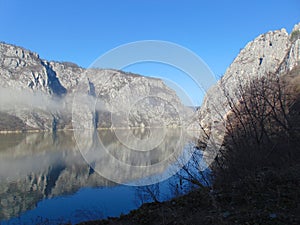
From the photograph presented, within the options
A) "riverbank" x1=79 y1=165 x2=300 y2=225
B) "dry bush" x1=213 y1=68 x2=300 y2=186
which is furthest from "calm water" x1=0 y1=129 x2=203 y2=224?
"riverbank" x1=79 y1=165 x2=300 y2=225

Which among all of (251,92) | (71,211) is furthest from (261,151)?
(71,211)

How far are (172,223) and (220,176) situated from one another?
13.4 feet

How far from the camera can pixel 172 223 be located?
6.06 m

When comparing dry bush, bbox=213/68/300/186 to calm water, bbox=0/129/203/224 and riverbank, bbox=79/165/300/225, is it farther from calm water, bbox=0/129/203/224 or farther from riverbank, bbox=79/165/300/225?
calm water, bbox=0/129/203/224

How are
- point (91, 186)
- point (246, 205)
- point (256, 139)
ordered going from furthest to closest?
1. point (91, 186)
2. point (256, 139)
3. point (246, 205)

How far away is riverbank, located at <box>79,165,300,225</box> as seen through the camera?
16.0 feet

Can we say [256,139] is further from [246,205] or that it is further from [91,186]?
[91,186]

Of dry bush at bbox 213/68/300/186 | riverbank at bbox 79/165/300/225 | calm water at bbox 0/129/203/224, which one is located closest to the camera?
riverbank at bbox 79/165/300/225

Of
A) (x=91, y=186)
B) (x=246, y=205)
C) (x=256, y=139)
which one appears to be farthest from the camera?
(x=91, y=186)

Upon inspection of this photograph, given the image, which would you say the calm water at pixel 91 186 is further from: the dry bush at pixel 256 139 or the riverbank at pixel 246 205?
the riverbank at pixel 246 205

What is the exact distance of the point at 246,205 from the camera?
18.7ft

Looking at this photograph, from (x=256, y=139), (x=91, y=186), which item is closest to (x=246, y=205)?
(x=256, y=139)

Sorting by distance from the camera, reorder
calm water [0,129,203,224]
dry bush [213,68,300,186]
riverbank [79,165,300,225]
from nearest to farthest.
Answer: riverbank [79,165,300,225], dry bush [213,68,300,186], calm water [0,129,203,224]

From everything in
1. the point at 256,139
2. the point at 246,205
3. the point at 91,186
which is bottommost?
the point at 91,186
